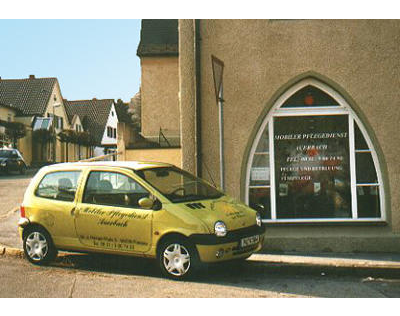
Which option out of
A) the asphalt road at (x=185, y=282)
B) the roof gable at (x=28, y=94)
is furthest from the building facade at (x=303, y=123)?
the roof gable at (x=28, y=94)

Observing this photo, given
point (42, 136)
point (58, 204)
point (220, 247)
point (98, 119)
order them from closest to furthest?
point (220, 247), point (58, 204), point (42, 136), point (98, 119)

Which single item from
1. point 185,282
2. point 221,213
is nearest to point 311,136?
point 221,213

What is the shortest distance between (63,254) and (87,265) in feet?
2.97

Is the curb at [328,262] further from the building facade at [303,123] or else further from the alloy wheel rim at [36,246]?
the alloy wheel rim at [36,246]

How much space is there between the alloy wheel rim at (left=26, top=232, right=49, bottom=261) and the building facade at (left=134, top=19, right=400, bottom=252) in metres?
2.87

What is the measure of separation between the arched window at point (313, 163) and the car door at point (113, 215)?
2891 millimetres

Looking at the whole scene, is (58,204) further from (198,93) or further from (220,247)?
(198,93)

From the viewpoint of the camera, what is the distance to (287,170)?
386 inches

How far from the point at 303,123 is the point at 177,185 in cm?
313

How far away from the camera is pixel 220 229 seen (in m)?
7.05

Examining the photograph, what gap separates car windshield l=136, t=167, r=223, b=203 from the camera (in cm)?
761

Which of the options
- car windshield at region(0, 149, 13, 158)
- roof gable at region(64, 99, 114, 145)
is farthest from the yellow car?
roof gable at region(64, 99, 114, 145)

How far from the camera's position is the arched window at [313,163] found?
964 centimetres
